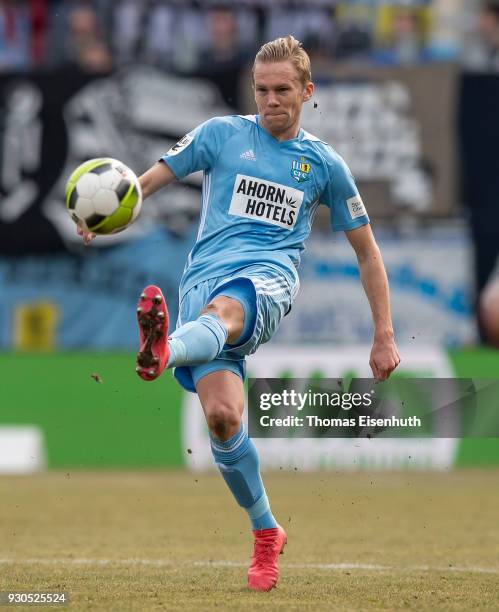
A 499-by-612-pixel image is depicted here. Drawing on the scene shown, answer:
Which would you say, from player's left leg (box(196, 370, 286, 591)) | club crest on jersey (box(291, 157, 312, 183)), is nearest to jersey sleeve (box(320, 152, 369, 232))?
club crest on jersey (box(291, 157, 312, 183))

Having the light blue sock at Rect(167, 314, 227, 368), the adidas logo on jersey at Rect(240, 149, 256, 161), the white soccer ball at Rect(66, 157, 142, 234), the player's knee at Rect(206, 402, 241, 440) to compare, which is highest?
the adidas logo on jersey at Rect(240, 149, 256, 161)

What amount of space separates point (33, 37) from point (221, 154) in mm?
10378

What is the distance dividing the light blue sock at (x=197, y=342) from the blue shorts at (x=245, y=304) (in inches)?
9.8

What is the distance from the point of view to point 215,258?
6.41 meters

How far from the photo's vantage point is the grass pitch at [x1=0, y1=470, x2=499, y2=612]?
19.9 feet

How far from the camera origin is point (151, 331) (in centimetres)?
552

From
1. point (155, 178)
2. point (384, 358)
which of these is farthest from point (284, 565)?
point (155, 178)

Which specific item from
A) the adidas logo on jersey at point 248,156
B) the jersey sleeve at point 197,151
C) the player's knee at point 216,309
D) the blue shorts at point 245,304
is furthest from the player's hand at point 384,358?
the jersey sleeve at point 197,151

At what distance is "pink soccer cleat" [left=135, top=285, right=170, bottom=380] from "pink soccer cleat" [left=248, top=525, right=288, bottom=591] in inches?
51.7

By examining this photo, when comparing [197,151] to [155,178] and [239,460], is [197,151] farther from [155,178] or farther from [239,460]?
[239,460]

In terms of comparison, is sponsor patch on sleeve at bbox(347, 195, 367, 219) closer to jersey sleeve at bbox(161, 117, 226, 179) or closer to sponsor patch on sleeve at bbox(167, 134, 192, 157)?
jersey sleeve at bbox(161, 117, 226, 179)

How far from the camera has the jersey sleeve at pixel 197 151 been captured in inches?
253

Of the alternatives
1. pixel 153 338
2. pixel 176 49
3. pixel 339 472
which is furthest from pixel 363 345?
pixel 153 338

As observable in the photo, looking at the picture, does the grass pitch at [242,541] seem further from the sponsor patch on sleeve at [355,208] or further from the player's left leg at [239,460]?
the sponsor patch on sleeve at [355,208]
